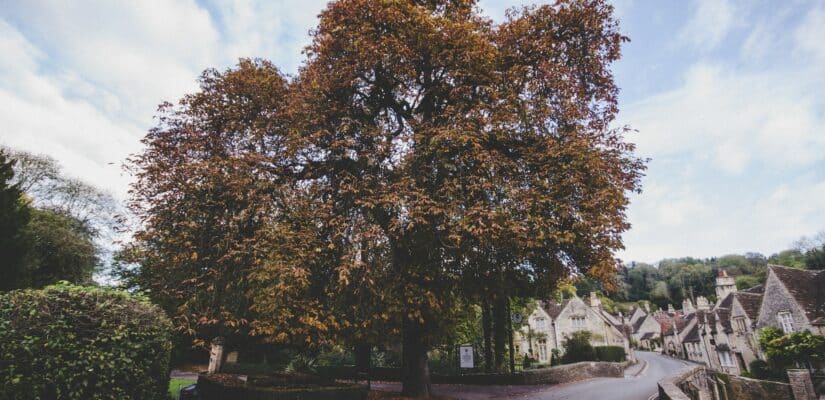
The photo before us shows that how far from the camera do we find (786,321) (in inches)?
1246

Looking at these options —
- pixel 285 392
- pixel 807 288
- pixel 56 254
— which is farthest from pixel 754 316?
pixel 56 254

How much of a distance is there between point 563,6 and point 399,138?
7.27m

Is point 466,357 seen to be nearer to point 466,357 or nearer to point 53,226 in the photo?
point 466,357

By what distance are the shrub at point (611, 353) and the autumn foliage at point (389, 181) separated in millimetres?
39920

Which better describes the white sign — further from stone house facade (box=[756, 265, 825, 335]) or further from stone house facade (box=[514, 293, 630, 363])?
stone house facade (box=[514, 293, 630, 363])

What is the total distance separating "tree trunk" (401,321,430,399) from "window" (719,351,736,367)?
149 feet

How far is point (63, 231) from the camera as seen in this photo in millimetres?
26922

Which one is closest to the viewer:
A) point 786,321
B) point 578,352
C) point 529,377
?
point 529,377

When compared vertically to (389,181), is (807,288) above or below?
below

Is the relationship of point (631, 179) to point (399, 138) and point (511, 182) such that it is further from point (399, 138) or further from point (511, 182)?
point (399, 138)

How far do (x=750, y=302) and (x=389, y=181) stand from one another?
44098mm

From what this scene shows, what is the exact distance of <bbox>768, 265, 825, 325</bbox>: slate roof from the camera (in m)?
29.2

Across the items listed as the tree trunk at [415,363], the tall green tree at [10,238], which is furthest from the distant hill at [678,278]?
the tall green tree at [10,238]

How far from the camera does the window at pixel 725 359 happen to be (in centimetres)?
4297
